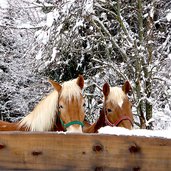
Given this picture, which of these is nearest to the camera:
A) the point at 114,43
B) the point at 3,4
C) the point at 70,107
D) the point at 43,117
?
the point at 70,107

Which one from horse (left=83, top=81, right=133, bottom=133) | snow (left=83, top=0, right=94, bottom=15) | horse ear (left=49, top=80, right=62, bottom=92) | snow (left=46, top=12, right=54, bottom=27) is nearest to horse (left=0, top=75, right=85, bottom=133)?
horse ear (left=49, top=80, right=62, bottom=92)

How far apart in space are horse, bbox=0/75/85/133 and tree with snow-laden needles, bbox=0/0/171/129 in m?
2.88

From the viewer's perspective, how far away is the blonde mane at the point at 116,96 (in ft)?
16.1

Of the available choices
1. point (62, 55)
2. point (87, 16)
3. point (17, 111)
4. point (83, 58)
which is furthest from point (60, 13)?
point (17, 111)

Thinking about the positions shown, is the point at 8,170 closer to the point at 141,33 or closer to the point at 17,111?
the point at 141,33

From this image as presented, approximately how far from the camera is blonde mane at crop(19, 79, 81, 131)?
176 inches

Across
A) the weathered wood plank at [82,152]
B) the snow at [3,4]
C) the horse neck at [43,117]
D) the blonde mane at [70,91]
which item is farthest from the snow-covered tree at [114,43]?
the weathered wood plank at [82,152]

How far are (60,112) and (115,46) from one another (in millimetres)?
4062

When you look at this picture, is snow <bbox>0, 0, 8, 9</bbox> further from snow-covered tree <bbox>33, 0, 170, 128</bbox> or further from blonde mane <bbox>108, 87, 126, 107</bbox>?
blonde mane <bbox>108, 87, 126, 107</bbox>

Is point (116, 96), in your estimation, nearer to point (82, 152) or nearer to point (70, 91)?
point (70, 91)

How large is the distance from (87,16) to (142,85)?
5.77ft

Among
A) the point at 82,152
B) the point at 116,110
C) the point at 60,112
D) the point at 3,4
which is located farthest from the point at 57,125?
the point at 3,4

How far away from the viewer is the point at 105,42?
855 cm

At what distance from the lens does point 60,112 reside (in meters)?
4.49
